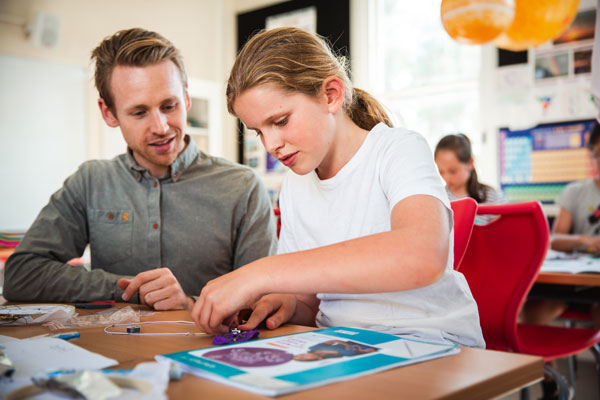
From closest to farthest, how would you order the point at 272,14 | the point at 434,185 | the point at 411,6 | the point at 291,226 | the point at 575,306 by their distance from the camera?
the point at 434,185
the point at 291,226
the point at 575,306
the point at 411,6
the point at 272,14

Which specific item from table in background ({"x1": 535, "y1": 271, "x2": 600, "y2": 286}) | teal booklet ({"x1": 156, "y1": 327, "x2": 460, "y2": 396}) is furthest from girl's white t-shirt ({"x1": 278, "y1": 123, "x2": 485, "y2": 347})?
table in background ({"x1": 535, "y1": 271, "x2": 600, "y2": 286})

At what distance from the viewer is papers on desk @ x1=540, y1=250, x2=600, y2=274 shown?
207cm

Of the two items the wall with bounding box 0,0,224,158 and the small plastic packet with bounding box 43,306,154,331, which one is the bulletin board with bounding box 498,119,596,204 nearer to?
the wall with bounding box 0,0,224,158

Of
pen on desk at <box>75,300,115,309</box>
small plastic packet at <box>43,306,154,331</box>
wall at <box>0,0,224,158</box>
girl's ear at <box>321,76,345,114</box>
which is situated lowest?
pen on desk at <box>75,300,115,309</box>

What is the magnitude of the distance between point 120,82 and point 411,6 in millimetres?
3973

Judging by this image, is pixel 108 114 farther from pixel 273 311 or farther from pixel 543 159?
pixel 543 159

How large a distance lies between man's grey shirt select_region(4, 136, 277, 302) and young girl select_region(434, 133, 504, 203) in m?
1.81

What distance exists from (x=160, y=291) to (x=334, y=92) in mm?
534

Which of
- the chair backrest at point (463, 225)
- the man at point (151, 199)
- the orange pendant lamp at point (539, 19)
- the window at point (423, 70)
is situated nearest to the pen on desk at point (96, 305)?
the man at point (151, 199)

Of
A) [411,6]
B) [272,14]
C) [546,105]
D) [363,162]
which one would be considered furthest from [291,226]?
[272,14]

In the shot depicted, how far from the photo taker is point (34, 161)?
440 centimetres

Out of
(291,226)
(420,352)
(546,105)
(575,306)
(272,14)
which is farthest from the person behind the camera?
(272,14)

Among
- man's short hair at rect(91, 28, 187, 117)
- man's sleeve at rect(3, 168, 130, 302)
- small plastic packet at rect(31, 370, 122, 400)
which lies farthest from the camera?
man's short hair at rect(91, 28, 187, 117)

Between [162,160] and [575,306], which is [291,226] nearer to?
[162,160]
